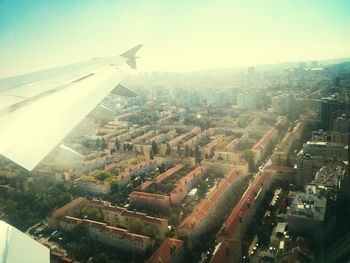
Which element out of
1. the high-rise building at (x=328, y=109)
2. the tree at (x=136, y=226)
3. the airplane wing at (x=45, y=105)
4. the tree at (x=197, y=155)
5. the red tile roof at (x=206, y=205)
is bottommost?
the tree at (x=197, y=155)

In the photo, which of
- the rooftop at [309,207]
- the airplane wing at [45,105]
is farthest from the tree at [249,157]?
the airplane wing at [45,105]

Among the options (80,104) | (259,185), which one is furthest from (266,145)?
(80,104)

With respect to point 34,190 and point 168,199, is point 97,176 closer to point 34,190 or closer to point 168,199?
point 34,190

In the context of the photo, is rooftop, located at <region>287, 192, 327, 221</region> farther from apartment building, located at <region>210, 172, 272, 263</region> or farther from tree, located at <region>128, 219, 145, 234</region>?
tree, located at <region>128, 219, 145, 234</region>

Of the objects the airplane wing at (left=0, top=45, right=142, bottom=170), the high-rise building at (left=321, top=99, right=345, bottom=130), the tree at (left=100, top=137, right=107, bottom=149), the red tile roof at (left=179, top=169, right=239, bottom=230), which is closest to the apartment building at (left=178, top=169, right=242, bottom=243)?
the red tile roof at (left=179, top=169, right=239, bottom=230)

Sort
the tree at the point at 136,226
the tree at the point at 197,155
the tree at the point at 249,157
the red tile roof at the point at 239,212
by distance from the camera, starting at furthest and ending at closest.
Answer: the tree at the point at 197,155
the tree at the point at 249,157
the tree at the point at 136,226
the red tile roof at the point at 239,212

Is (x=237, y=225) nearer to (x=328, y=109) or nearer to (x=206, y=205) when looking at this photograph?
(x=206, y=205)

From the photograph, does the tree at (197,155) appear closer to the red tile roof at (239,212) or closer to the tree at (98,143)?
the red tile roof at (239,212)
